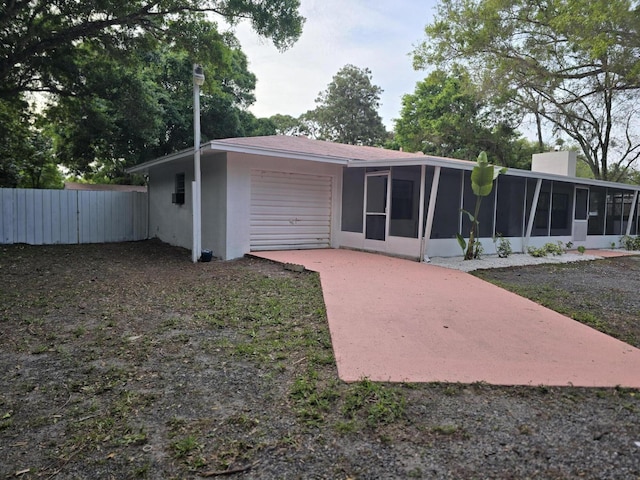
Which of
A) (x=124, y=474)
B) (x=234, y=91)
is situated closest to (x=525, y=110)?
(x=234, y=91)

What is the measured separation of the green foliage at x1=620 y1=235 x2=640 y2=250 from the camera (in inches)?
564

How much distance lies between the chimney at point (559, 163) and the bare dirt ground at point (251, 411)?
392 inches

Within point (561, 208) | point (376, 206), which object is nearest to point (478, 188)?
point (376, 206)

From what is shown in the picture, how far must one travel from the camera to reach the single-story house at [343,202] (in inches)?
357

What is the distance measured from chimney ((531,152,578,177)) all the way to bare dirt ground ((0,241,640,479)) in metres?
9.97

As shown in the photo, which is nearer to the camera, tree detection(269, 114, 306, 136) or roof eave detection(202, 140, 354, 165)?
roof eave detection(202, 140, 354, 165)

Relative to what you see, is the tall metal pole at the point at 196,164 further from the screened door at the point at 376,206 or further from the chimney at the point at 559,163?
the chimney at the point at 559,163

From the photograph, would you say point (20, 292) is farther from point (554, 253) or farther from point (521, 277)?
point (554, 253)

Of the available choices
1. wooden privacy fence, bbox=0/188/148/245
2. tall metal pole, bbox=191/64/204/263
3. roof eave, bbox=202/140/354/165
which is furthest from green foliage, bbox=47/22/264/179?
roof eave, bbox=202/140/354/165

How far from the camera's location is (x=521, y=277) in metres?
7.79

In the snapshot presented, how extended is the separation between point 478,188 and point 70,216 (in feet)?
37.6

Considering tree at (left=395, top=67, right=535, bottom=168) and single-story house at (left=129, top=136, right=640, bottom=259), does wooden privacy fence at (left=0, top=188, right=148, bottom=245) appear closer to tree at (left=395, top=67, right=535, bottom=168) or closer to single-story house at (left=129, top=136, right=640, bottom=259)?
single-story house at (left=129, top=136, right=640, bottom=259)

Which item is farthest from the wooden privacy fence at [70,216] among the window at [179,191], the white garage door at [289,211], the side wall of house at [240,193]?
the white garage door at [289,211]

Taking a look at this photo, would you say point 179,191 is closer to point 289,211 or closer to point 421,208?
point 289,211
